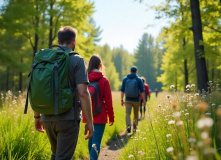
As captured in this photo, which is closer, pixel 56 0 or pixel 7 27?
pixel 7 27

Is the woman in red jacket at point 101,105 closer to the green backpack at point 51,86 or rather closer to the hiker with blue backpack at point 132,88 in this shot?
the green backpack at point 51,86

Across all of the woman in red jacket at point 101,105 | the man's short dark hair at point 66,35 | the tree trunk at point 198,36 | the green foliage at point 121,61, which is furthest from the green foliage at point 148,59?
the man's short dark hair at point 66,35

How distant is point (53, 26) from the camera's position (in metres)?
16.6

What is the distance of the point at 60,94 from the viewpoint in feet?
8.18

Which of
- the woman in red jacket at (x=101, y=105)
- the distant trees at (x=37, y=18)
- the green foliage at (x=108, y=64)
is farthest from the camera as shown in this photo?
the green foliage at (x=108, y=64)

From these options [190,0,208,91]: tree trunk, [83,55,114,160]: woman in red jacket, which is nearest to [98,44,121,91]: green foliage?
[190,0,208,91]: tree trunk

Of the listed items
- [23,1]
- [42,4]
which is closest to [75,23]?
[42,4]

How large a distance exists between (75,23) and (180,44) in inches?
482

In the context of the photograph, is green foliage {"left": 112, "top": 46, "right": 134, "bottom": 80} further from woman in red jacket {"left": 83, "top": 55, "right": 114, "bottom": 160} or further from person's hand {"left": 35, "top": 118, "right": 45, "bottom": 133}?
person's hand {"left": 35, "top": 118, "right": 45, "bottom": 133}

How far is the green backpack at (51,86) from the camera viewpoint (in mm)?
2463

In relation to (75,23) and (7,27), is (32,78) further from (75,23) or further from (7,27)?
(75,23)

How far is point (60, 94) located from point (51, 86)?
14cm

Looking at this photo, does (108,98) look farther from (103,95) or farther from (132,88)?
(132,88)

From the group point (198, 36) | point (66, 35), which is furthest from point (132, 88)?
point (66, 35)
